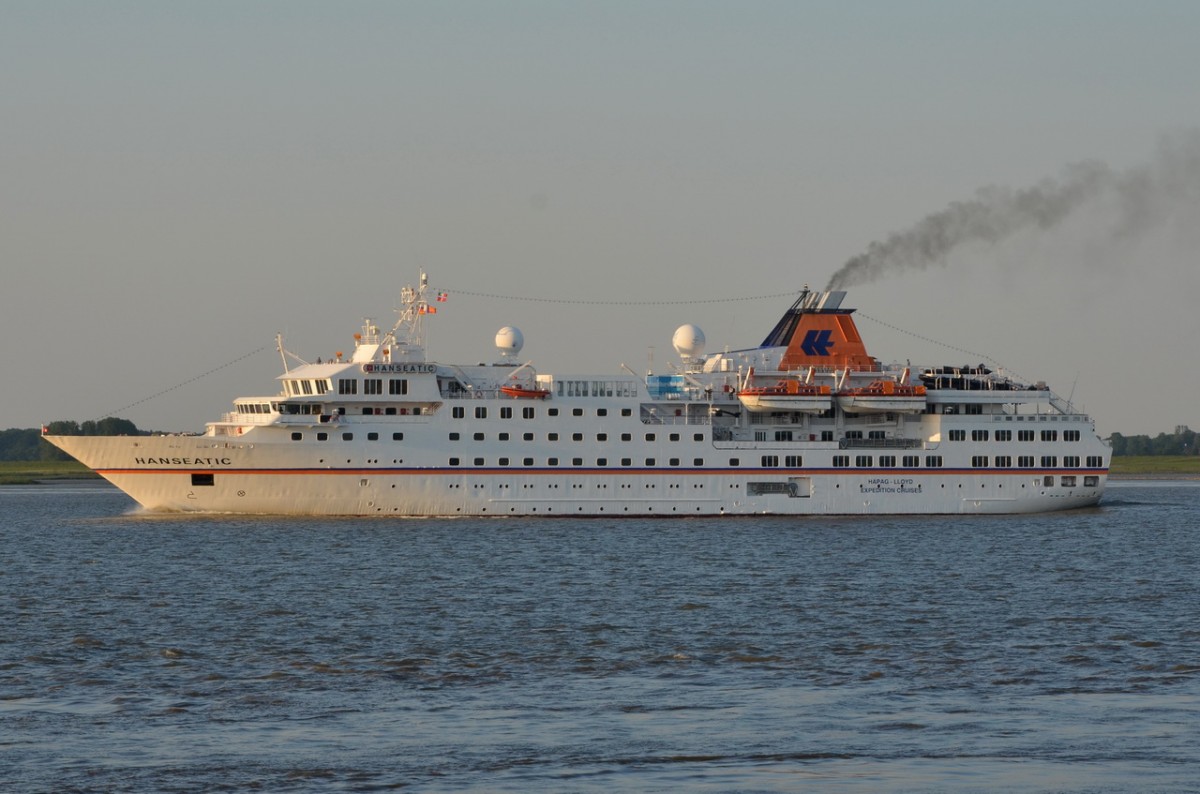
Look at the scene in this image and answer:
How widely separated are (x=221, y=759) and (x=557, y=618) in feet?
43.0

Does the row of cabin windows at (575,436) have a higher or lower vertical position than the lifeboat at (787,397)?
lower

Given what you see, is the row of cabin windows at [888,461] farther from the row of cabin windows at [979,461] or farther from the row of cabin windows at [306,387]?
the row of cabin windows at [306,387]

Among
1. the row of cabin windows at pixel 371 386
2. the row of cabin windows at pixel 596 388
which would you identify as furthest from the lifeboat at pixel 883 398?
the row of cabin windows at pixel 371 386

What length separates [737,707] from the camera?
20.9 metres

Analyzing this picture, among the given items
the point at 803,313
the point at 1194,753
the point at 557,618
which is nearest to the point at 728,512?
the point at 803,313

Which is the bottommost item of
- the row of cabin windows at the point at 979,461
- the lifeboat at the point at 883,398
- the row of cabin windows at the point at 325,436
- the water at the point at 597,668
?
the water at the point at 597,668

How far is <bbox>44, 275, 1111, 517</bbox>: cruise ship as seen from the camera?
55.4m

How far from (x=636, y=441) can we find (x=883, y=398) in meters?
9.94

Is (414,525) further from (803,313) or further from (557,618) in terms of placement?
(557,618)

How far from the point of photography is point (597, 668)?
24281mm

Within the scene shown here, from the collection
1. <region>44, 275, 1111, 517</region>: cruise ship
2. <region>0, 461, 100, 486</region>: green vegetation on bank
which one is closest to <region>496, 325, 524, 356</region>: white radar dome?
<region>44, 275, 1111, 517</region>: cruise ship

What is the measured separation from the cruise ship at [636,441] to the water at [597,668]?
29.0 ft

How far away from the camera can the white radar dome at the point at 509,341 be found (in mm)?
59469

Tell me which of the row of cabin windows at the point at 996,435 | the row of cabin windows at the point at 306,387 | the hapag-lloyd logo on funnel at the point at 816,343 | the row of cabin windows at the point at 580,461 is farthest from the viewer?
the hapag-lloyd logo on funnel at the point at 816,343
